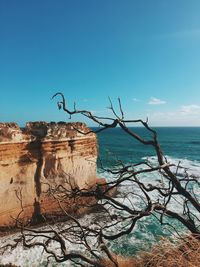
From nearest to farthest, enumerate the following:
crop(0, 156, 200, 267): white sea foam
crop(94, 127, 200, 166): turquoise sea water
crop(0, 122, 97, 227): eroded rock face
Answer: crop(0, 156, 200, 267): white sea foam < crop(0, 122, 97, 227): eroded rock face < crop(94, 127, 200, 166): turquoise sea water

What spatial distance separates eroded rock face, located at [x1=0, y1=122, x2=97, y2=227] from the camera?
36.3 ft

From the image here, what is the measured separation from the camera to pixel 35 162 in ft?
39.9

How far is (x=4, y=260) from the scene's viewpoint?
9.30 meters

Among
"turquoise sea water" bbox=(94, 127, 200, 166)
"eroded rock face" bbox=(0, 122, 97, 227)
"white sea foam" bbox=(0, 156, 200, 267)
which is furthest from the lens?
"turquoise sea water" bbox=(94, 127, 200, 166)

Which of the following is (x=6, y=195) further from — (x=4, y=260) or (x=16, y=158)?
(x=4, y=260)

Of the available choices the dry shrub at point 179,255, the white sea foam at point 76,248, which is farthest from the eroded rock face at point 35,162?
the dry shrub at point 179,255

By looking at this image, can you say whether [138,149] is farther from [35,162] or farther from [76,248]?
[76,248]

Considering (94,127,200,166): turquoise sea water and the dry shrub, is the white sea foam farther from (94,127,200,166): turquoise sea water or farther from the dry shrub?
the dry shrub

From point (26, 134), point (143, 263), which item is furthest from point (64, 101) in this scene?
point (26, 134)

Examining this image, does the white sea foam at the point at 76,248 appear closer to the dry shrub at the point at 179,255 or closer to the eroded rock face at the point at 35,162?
the eroded rock face at the point at 35,162

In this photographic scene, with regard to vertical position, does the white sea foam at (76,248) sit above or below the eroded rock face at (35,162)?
below

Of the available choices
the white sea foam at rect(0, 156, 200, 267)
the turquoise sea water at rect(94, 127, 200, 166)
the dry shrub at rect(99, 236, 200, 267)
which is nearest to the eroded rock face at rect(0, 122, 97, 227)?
the white sea foam at rect(0, 156, 200, 267)

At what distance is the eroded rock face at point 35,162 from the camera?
1105 cm

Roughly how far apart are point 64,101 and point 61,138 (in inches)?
341
